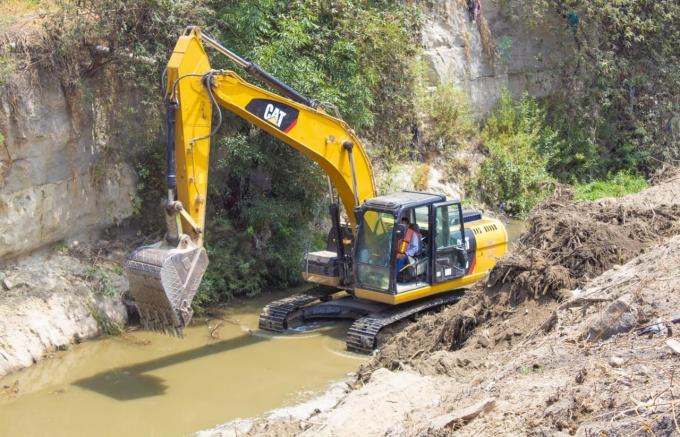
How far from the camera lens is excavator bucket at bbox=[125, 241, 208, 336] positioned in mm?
10133

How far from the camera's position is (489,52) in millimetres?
21922

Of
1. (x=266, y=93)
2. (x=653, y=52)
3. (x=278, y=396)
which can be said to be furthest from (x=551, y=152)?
(x=278, y=396)

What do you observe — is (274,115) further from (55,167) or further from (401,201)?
(55,167)

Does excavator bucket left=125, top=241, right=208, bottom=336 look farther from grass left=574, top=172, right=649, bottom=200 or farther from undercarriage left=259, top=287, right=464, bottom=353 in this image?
grass left=574, top=172, right=649, bottom=200

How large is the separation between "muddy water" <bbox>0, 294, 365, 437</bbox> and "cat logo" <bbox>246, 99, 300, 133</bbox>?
9.47 ft

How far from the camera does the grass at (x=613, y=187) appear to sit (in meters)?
19.9

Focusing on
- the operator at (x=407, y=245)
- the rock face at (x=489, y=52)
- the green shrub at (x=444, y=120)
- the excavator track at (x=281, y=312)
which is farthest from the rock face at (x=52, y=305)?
the rock face at (x=489, y=52)

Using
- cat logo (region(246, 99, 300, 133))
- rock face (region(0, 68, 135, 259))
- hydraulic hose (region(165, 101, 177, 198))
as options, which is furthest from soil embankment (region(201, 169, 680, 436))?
rock face (region(0, 68, 135, 259))

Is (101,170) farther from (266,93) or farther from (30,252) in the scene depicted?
(266,93)

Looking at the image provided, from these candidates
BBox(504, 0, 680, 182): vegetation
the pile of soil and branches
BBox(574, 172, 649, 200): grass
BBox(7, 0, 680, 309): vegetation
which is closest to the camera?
the pile of soil and branches

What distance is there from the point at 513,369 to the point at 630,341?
1050mm

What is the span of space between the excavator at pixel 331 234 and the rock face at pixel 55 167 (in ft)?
7.56

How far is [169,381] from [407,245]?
11.4 feet

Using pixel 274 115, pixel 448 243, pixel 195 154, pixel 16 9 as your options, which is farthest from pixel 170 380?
pixel 16 9
